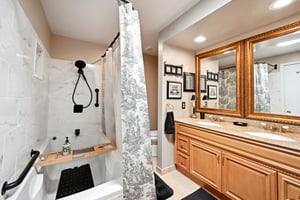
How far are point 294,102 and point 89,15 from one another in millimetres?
2805

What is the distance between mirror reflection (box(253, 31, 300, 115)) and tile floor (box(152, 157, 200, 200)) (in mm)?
1380

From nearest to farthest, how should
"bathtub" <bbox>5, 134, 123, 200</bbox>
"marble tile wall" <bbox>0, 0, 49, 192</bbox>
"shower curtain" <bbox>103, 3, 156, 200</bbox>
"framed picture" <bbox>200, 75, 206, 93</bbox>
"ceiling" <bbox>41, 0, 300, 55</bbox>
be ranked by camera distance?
"marble tile wall" <bbox>0, 0, 49, 192</bbox> < "bathtub" <bbox>5, 134, 123, 200</bbox> < "shower curtain" <bbox>103, 3, 156, 200</bbox> < "ceiling" <bbox>41, 0, 300, 55</bbox> < "framed picture" <bbox>200, 75, 206, 93</bbox>

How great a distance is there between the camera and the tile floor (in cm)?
171

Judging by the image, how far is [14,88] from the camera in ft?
3.01

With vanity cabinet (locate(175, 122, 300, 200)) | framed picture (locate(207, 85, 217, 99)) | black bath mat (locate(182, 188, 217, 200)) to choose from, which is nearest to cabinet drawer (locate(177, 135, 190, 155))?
vanity cabinet (locate(175, 122, 300, 200))

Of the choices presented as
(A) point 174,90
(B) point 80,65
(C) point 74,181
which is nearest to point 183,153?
(A) point 174,90

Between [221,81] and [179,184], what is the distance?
1753mm

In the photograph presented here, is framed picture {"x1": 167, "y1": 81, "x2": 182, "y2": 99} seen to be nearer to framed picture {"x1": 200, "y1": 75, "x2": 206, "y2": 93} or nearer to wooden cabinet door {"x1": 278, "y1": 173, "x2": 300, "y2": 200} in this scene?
framed picture {"x1": 200, "y1": 75, "x2": 206, "y2": 93}

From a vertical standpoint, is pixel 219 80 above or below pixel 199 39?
below

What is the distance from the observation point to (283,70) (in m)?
1.58

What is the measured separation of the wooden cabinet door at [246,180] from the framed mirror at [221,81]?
0.79 meters

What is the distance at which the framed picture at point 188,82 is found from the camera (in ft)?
8.00

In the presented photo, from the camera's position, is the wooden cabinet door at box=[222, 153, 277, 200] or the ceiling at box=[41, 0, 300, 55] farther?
the ceiling at box=[41, 0, 300, 55]

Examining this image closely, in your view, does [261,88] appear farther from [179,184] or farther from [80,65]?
[80,65]
